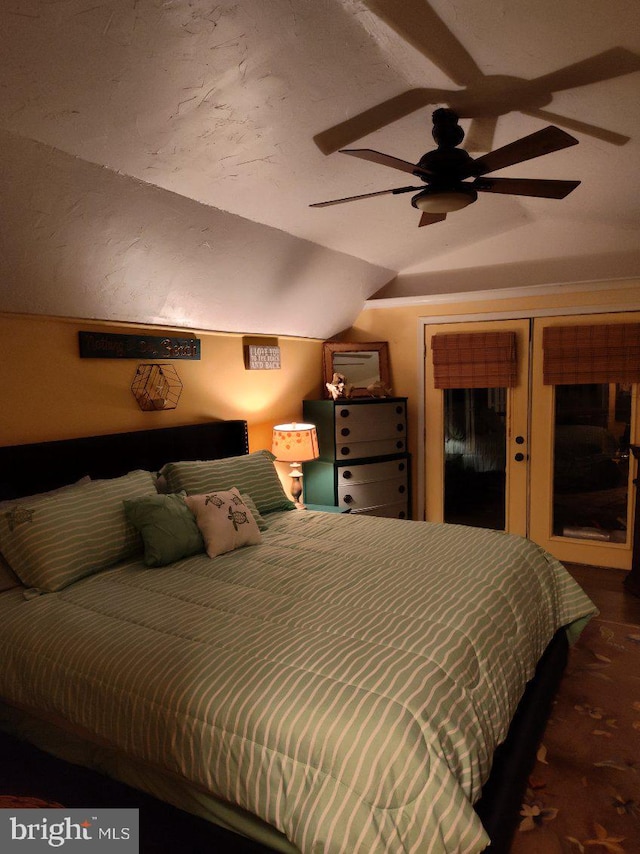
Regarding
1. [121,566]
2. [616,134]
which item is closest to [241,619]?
[121,566]

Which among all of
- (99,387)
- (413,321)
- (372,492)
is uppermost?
(413,321)

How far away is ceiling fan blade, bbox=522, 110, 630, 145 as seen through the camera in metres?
2.19

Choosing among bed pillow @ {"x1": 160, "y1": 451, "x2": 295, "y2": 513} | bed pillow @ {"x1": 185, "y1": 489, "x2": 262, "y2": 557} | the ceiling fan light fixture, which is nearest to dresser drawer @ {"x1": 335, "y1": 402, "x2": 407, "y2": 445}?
bed pillow @ {"x1": 160, "y1": 451, "x2": 295, "y2": 513}

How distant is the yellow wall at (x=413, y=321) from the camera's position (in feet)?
13.5

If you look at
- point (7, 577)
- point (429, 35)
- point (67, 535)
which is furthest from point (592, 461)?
point (7, 577)

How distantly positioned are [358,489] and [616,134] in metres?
2.84

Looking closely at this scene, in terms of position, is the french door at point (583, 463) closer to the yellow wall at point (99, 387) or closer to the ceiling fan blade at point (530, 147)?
the yellow wall at point (99, 387)

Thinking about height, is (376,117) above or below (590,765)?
above

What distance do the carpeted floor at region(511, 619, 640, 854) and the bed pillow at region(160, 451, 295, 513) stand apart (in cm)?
176

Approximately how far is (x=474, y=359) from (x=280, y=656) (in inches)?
131

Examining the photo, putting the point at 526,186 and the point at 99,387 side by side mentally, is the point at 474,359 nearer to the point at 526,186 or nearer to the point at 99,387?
the point at 526,186

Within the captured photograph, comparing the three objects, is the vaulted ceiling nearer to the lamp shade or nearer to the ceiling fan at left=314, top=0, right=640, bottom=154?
the ceiling fan at left=314, top=0, right=640, bottom=154

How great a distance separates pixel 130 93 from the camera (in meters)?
1.75

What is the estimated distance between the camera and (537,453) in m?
4.33
